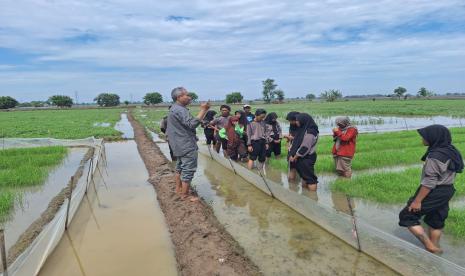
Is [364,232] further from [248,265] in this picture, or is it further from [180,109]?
[180,109]

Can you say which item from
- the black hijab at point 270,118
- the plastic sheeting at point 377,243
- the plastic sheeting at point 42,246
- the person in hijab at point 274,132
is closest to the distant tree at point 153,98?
the person in hijab at point 274,132

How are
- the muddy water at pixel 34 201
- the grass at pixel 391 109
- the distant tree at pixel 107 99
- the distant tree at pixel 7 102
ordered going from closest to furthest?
the muddy water at pixel 34 201, the grass at pixel 391 109, the distant tree at pixel 7 102, the distant tree at pixel 107 99

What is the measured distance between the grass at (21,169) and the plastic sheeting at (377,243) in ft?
14.3

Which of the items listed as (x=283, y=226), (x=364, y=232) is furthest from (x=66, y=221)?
(x=364, y=232)

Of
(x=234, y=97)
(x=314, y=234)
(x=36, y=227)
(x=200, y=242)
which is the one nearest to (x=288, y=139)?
(x=314, y=234)

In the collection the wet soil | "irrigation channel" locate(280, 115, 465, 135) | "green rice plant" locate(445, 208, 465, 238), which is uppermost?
"green rice plant" locate(445, 208, 465, 238)

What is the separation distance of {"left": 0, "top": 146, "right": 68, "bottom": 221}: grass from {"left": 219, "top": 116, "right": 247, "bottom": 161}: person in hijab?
13.7 feet

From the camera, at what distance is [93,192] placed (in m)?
6.36

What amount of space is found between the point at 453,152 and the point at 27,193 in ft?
22.6

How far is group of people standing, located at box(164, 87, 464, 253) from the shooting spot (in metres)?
3.31

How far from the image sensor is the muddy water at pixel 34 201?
480 cm

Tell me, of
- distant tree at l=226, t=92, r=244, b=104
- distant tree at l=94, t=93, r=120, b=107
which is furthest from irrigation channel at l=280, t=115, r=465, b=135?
distant tree at l=94, t=93, r=120, b=107

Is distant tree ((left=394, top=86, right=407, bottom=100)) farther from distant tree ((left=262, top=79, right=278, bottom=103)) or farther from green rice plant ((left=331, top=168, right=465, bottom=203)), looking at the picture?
green rice plant ((left=331, top=168, right=465, bottom=203))

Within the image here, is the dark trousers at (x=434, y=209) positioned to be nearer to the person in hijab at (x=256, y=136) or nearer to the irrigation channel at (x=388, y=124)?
the person in hijab at (x=256, y=136)
